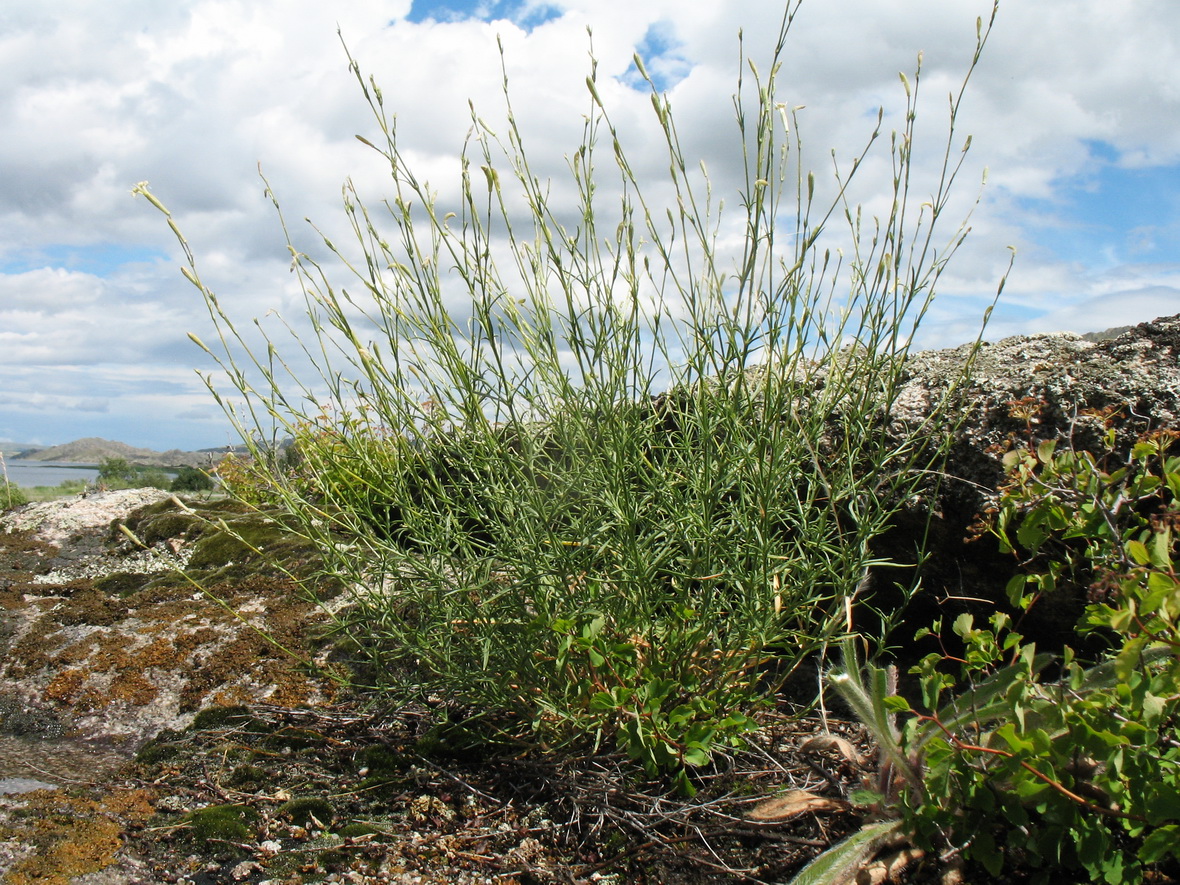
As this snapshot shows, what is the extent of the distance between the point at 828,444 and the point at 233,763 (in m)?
2.18

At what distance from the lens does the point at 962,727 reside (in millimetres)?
1831

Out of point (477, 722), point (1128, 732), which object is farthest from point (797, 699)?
point (1128, 732)

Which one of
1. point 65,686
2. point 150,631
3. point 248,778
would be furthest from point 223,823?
point 150,631

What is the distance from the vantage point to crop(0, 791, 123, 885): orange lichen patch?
1.76 metres

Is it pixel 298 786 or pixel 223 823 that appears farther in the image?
pixel 298 786

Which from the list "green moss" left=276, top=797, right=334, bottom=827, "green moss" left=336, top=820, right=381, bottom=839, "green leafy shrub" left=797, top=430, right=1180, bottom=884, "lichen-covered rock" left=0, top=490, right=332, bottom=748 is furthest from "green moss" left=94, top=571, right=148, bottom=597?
"green leafy shrub" left=797, top=430, right=1180, bottom=884

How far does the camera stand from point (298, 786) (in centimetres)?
226

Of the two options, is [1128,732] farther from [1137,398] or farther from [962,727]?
[1137,398]

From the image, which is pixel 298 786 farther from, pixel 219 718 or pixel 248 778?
pixel 219 718

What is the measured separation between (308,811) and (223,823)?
0.20m

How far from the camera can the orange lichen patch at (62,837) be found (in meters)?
1.76

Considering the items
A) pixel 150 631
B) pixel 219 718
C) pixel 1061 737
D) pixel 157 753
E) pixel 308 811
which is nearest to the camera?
pixel 1061 737

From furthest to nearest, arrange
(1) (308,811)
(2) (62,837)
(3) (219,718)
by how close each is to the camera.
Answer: (3) (219,718) < (1) (308,811) < (2) (62,837)

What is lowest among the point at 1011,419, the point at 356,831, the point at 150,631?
the point at 356,831
